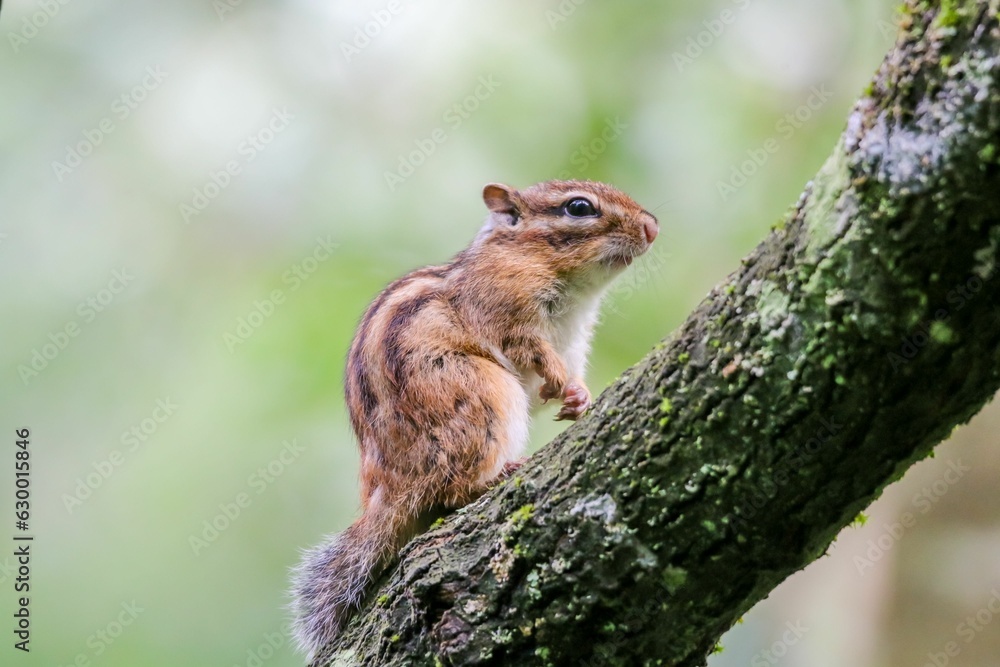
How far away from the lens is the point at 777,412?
1987 millimetres

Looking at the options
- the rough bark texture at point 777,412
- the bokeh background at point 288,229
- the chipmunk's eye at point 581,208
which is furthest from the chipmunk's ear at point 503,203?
the rough bark texture at point 777,412

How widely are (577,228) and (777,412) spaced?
2593 millimetres

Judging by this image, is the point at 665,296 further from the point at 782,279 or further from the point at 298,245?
the point at 782,279

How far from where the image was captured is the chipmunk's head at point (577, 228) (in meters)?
4.40

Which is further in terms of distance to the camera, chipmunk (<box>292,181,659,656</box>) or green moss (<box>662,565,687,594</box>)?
chipmunk (<box>292,181,659,656</box>)

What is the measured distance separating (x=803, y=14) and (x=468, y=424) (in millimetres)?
4616

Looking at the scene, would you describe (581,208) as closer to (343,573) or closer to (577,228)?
(577,228)

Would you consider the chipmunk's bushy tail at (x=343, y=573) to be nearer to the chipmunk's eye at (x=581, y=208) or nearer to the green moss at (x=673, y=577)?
the green moss at (x=673, y=577)

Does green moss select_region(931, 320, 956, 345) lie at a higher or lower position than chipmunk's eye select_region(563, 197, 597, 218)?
lower

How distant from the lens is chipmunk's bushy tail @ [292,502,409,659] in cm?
343

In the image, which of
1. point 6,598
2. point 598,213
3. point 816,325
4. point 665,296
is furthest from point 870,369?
point 6,598

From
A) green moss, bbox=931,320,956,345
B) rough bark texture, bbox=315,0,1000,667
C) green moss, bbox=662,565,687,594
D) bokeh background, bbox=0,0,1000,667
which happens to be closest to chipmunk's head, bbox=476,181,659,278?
bokeh background, bbox=0,0,1000,667

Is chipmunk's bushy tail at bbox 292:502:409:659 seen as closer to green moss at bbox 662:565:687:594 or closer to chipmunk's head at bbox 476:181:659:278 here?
green moss at bbox 662:565:687:594

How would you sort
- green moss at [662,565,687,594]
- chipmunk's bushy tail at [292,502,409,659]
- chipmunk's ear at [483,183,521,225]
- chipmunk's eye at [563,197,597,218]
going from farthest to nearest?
chipmunk's ear at [483,183,521,225] → chipmunk's eye at [563,197,597,218] → chipmunk's bushy tail at [292,502,409,659] → green moss at [662,565,687,594]
